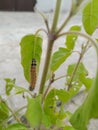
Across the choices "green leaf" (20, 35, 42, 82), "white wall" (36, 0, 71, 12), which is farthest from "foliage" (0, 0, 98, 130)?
"white wall" (36, 0, 71, 12)

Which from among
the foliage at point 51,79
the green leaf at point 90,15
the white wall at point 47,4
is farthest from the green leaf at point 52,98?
the white wall at point 47,4

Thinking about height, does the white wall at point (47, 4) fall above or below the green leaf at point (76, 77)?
below

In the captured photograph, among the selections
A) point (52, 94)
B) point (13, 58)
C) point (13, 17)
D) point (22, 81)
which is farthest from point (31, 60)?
point (13, 17)

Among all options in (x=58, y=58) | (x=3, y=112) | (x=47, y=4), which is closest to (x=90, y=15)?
(x=58, y=58)

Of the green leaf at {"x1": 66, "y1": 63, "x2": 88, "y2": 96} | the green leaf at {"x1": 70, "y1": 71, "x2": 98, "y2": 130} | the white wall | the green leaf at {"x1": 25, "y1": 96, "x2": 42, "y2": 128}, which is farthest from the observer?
the white wall

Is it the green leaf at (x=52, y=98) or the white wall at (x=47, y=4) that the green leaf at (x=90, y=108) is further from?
the white wall at (x=47, y=4)

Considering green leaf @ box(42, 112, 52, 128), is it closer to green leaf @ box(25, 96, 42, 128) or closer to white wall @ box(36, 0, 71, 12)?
green leaf @ box(25, 96, 42, 128)

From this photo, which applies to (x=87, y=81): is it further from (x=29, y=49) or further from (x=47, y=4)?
(x=47, y=4)
